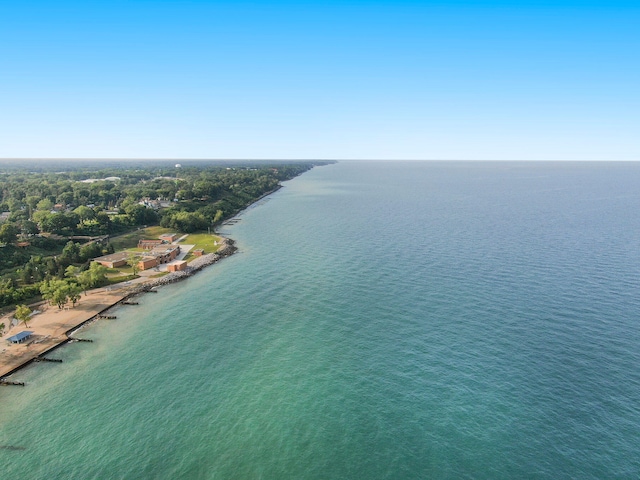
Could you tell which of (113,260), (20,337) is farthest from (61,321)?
(113,260)

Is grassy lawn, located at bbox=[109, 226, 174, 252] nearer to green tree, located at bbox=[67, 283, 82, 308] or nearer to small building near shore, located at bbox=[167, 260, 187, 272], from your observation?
small building near shore, located at bbox=[167, 260, 187, 272]

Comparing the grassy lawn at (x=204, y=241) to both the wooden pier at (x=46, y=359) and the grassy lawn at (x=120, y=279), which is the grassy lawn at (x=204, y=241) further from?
the wooden pier at (x=46, y=359)

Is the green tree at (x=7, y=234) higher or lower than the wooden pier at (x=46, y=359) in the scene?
higher

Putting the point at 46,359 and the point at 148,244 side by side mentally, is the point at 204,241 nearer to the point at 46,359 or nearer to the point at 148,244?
the point at 148,244

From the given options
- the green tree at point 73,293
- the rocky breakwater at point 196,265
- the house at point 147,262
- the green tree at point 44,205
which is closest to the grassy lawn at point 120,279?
the house at point 147,262

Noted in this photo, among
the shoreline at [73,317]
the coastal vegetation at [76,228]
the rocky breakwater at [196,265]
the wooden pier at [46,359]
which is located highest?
the coastal vegetation at [76,228]

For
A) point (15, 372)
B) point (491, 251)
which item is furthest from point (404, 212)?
point (15, 372)

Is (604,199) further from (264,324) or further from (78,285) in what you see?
(78,285)

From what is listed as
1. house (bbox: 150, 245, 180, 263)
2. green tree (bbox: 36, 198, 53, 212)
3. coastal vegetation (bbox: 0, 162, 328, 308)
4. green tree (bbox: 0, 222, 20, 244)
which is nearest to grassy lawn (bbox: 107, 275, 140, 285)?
coastal vegetation (bbox: 0, 162, 328, 308)
